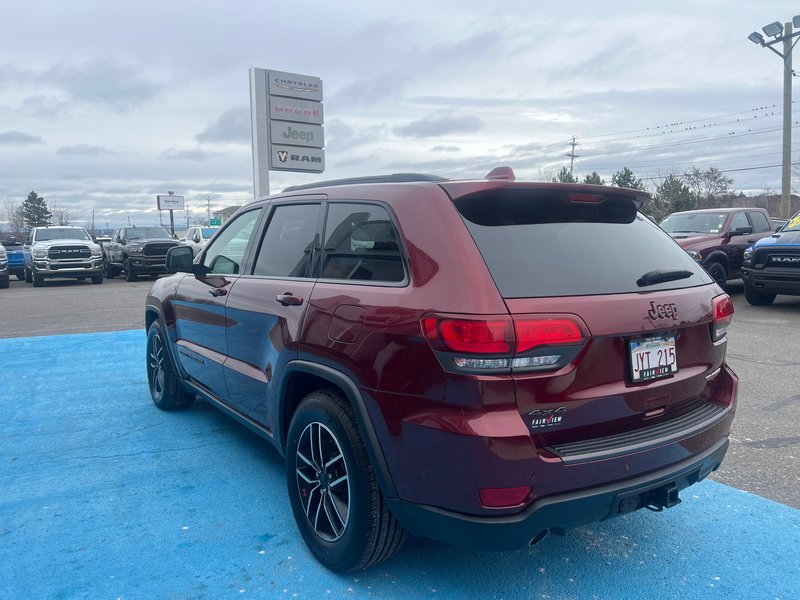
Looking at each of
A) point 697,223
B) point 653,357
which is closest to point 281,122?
point 697,223

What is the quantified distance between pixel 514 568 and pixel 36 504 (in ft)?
8.97

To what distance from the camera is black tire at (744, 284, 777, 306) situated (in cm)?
1099

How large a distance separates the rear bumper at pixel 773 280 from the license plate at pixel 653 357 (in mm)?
8904

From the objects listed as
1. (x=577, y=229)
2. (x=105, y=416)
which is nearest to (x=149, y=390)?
(x=105, y=416)

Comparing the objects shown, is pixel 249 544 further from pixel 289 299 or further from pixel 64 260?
pixel 64 260

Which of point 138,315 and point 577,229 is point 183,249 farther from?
point 138,315

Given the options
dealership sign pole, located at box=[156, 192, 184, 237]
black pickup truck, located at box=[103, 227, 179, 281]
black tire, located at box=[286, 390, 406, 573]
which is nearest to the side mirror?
black tire, located at box=[286, 390, 406, 573]

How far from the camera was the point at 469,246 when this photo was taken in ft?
8.11

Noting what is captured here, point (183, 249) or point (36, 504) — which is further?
point (183, 249)

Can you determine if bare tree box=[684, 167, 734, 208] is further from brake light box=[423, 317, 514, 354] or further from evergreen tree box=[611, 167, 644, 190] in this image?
brake light box=[423, 317, 514, 354]

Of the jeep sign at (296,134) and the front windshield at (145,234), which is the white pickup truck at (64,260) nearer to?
the front windshield at (145,234)

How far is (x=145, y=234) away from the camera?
2200 centimetres

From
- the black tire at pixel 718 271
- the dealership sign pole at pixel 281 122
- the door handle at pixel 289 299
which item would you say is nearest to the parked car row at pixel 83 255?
the dealership sign pole at pixel 281 122

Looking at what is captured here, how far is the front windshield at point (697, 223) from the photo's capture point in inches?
486
